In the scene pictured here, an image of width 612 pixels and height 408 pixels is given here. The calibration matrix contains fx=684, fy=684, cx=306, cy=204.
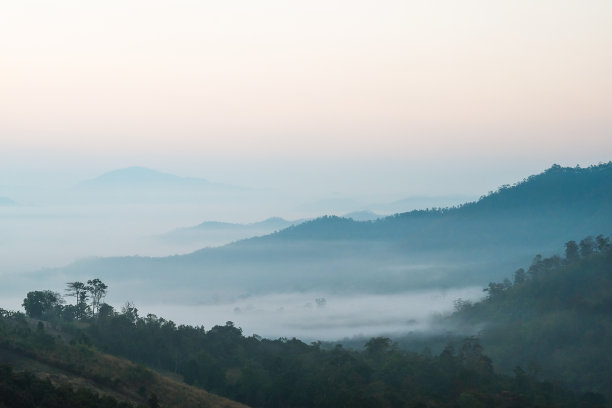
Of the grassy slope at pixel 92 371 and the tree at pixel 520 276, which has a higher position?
the tree at pixel 520 276

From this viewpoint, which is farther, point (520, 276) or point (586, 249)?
point (520, 276)

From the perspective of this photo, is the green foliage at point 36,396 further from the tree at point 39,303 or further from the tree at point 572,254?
the tree at point 572,254

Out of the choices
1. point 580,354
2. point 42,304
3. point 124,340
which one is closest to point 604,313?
point 580,354

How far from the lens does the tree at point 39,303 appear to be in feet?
244

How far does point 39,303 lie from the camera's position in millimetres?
75000

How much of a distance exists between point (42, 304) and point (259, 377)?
30.2m

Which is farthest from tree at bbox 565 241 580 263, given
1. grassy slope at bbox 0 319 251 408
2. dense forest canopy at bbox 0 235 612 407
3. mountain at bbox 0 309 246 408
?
grassy slope at bbox 0 319 251 408

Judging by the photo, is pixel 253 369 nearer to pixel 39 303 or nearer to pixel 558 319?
pixel 39 303

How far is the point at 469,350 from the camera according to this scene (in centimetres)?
8600

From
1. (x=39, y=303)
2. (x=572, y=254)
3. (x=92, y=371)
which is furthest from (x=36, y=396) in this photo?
→ (x=572, y=254)

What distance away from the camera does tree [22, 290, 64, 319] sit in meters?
74.5

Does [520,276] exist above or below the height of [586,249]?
below

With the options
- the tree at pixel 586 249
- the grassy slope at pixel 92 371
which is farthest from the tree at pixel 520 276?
the grassy slope at pixel 92 371

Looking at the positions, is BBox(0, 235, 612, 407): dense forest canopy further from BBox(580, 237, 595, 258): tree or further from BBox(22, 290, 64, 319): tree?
BBox(580, 237, 595, 258): tree
